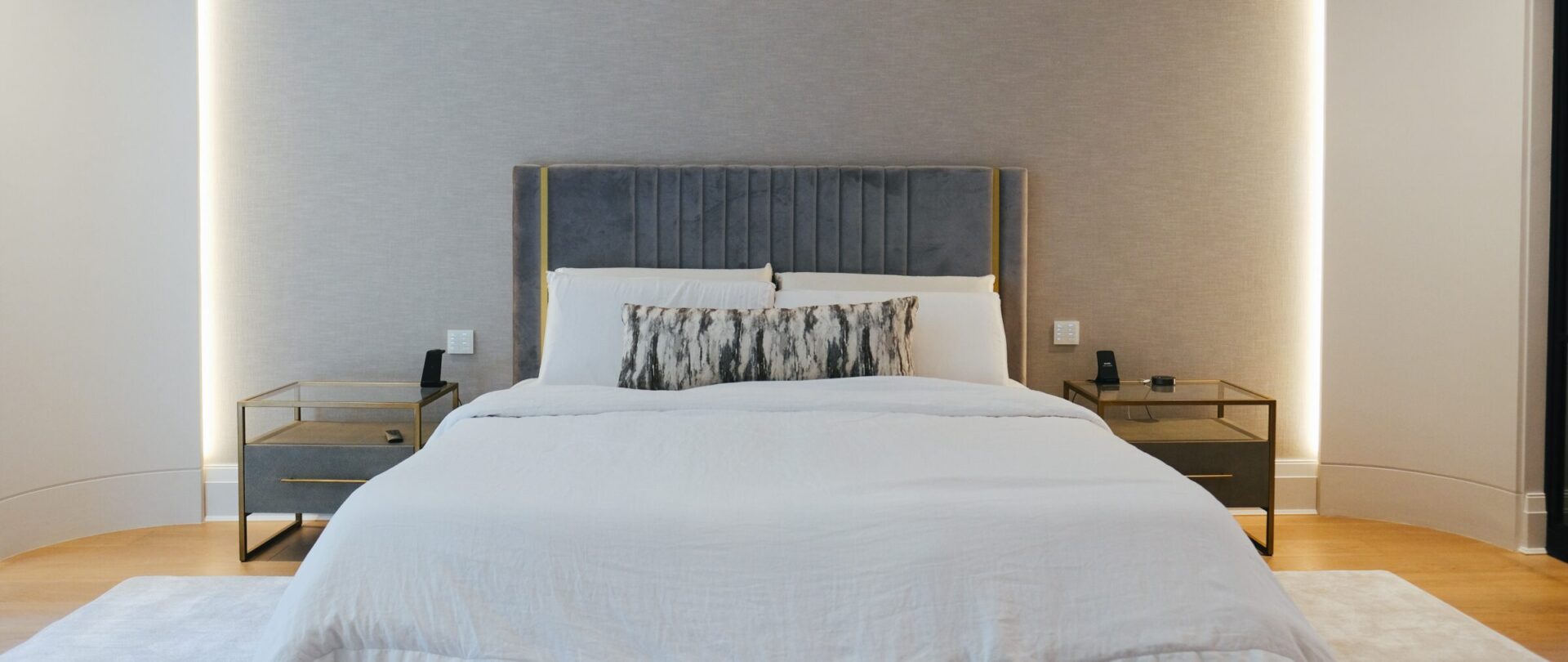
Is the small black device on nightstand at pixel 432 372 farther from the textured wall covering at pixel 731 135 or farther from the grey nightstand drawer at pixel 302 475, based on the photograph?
the grey nightstand drawer at pixel 302 475

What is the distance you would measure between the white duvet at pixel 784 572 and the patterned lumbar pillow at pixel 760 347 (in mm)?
1048

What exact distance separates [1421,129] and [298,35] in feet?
13.3

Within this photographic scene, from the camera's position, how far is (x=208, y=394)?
142 inches

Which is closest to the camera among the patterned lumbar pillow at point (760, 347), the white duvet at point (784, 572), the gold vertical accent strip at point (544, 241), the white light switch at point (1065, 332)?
the white duvet at point (784, 572)

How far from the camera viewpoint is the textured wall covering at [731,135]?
11.6ft

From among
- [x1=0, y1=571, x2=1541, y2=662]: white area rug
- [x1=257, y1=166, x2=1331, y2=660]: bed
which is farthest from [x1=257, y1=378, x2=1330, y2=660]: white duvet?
[x1=0, y1=571, x2=1541, y2=662]: white area rug

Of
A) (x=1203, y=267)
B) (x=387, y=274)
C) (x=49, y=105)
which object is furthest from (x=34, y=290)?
(x=1203, y=267)

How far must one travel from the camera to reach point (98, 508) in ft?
11.2

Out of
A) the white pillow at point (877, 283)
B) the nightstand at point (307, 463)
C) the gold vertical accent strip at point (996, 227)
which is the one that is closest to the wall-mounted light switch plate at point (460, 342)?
the nightstand at point (307, 463)

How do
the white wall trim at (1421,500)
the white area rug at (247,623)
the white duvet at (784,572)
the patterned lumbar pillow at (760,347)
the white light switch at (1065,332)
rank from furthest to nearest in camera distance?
the white light switch at (1065,332), the white wall trim at (1421,500), the patterned lumbar pillow at (760,347), the white area rug at (247,623), the white duvet at (784,572)

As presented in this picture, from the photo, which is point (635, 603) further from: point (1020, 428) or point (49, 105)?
point (49, 105)

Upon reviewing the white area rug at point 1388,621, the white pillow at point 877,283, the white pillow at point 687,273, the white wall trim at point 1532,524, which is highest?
the white pillow at point 687,273

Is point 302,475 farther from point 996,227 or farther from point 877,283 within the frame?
point 996,227

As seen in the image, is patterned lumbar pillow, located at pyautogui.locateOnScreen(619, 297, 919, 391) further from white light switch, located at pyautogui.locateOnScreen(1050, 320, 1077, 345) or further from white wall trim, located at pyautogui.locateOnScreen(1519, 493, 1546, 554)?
white wall trim, located at pyautogui.locateOnScreen(1519, 493, 1546, 554)
